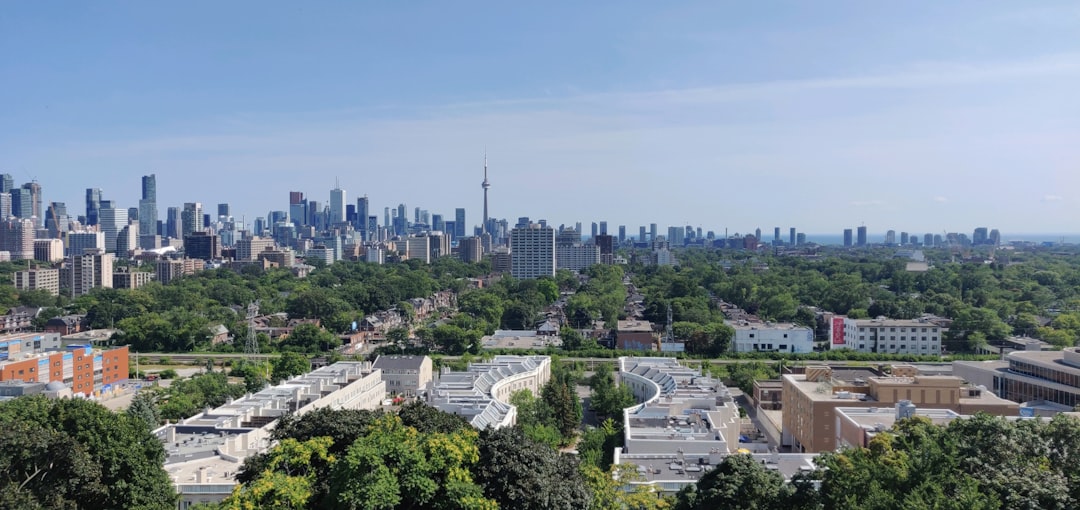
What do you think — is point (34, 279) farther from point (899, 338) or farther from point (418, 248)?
point (899, 338)

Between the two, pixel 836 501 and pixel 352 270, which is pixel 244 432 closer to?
pixel 836 501

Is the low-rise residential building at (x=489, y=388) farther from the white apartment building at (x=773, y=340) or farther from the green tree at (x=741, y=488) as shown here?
the white apartment building at (x=773, y=340)

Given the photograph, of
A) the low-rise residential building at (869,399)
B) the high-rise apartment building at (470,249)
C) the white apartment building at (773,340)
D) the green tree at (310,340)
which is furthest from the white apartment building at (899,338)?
the high-rise apartment building at (470,249)

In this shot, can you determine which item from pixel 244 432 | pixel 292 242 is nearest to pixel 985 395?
pixel 244 432

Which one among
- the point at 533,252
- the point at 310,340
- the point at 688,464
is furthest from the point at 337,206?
the point at 688,464

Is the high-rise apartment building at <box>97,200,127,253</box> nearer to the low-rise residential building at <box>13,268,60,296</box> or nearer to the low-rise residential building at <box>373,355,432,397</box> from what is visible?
the low-rise residential building at <box>13,268,60,296</box>

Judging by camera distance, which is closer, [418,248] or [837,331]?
[837,331]
